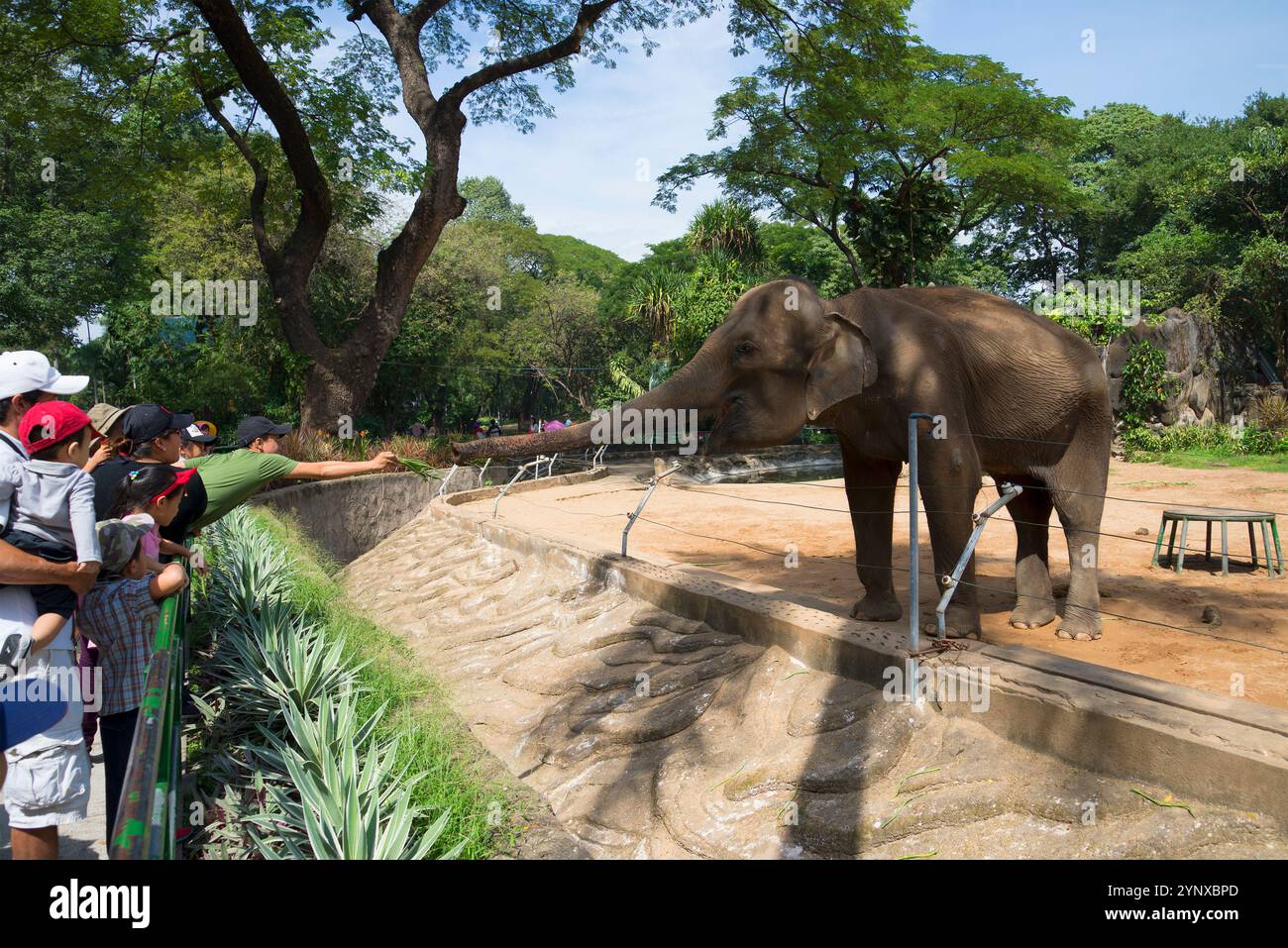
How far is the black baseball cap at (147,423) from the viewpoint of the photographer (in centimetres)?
408

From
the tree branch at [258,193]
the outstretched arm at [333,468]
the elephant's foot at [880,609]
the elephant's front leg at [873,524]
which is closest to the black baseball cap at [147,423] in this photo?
the outstretched arm at [333,468]

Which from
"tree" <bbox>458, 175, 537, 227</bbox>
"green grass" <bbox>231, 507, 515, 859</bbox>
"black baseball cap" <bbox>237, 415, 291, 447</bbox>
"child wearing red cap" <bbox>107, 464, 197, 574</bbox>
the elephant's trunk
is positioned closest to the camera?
"child wearing red cap" <bbox>107, 464, 197, 574</bbox>

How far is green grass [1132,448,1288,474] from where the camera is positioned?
56.6ft

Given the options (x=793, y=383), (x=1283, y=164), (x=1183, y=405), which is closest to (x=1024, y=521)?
(x=793, y=383)

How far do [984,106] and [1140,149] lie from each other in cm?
2207

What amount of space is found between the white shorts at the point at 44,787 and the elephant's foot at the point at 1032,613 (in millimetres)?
5371

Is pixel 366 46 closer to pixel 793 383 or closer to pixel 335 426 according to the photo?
pixel 335 426

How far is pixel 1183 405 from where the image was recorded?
22.6 meters

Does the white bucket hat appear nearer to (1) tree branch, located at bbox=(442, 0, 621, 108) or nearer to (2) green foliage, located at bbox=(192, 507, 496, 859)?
(2) green foliage, located at bbox=(192, 507, 496, 859)

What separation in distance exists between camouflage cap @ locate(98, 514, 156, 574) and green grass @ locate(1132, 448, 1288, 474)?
751 inches

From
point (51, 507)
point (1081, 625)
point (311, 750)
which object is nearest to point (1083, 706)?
point (1081, 625)

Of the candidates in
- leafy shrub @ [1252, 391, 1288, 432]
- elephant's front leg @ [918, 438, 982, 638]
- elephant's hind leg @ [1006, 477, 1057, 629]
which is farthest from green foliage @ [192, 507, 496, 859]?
leafy shrub @ [1252, 391, 1288, 432]

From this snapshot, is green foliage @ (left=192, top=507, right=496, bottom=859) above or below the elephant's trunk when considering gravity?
below

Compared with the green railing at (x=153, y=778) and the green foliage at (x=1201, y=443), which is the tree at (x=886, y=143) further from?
the green railing at (x=153, y=778)
